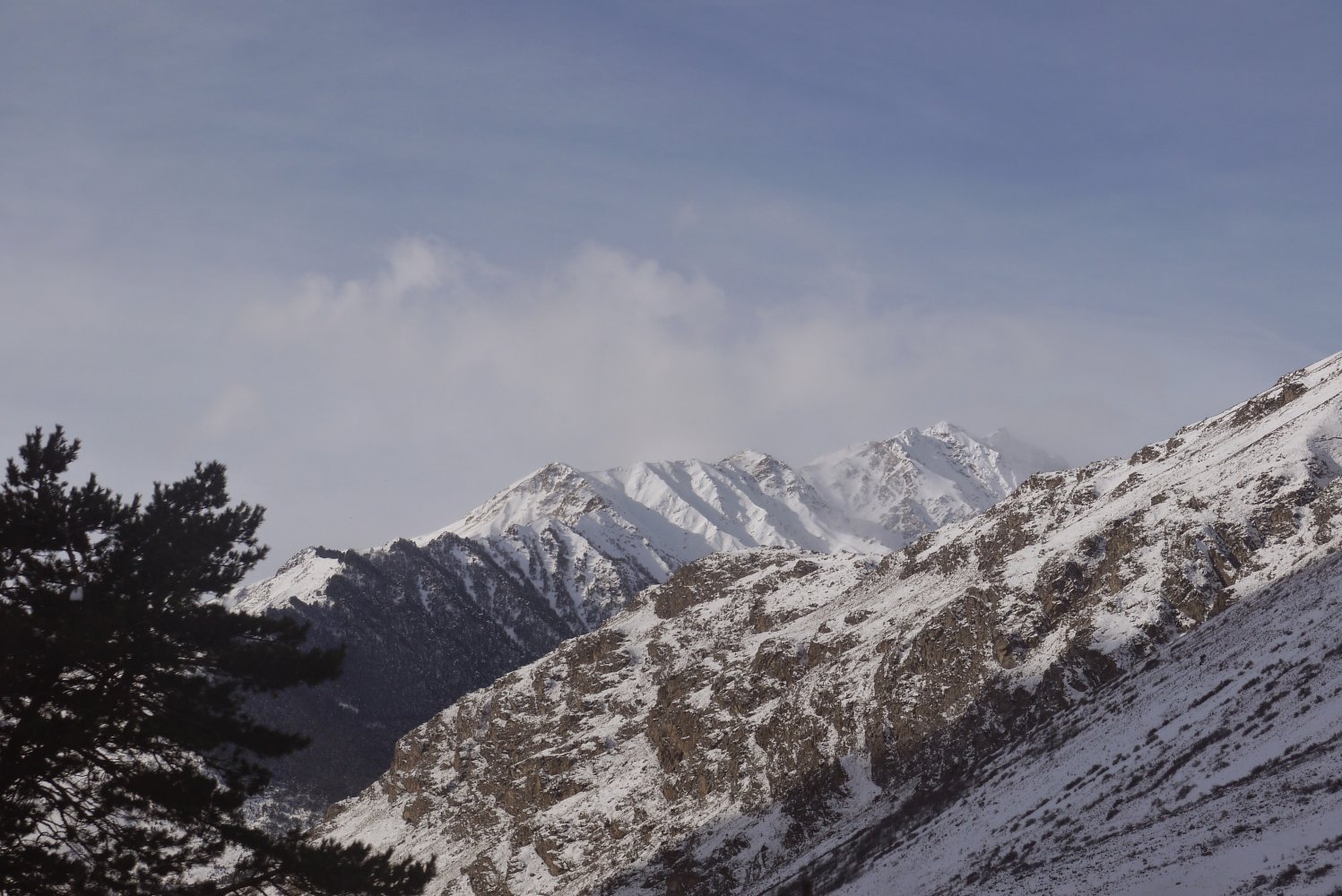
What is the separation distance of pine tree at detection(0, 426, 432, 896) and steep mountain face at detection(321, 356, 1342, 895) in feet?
54.2

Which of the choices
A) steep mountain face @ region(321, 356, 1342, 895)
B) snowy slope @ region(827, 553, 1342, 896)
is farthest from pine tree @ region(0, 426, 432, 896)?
snowy slope @ region(827, 553, 1342, 896)

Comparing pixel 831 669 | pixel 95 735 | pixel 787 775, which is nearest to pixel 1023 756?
pixel 787 775

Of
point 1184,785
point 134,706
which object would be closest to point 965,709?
point 1184,785

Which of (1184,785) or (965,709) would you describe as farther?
(965,709)

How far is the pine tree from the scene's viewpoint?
91.2 feet

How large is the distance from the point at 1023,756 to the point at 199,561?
78355 mm

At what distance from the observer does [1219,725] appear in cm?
7006

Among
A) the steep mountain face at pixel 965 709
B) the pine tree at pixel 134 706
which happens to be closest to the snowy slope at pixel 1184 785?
the steep mountain face at pixel 965 709

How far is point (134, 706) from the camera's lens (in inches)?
1169

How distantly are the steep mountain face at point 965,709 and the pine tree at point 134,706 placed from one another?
54.2ft

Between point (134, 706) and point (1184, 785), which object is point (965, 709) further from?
point (134, 706)

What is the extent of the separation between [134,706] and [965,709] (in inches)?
4001

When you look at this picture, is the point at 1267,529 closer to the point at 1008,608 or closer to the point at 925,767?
the point at 1008,608

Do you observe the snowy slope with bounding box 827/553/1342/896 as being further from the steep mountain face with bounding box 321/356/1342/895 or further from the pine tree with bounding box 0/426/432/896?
the pine tree with bounding box 0/426/432/896
